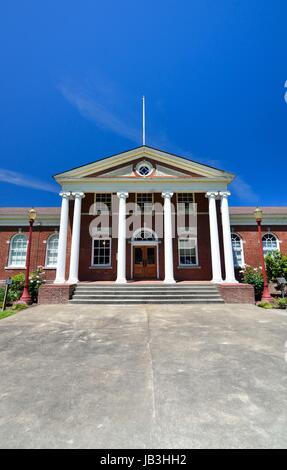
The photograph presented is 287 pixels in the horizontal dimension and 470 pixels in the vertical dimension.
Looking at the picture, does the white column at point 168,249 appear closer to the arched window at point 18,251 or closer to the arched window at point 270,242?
the arched window at point 270,242

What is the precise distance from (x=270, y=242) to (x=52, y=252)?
1700 cm

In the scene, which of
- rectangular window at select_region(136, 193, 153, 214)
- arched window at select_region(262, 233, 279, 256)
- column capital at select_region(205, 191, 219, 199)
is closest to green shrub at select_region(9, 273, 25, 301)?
rectangular window at select_region(136, 193, 153, 214)

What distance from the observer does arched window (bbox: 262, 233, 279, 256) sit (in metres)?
17.5

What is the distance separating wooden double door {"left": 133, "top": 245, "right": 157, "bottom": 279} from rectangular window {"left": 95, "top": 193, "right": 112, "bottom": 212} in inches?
139

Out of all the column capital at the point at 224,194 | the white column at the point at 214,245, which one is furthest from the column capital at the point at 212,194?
the column capital at the point at 224,194

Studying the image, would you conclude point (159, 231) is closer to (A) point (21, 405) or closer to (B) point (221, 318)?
(B) point (221, 318)

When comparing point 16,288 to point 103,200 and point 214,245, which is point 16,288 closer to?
point 103,200

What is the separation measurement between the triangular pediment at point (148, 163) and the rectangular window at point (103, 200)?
1.74 metres

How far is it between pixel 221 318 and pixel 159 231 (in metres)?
9.22

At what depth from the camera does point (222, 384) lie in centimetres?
336

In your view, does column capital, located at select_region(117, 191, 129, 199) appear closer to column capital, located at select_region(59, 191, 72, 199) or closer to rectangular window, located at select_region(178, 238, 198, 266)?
column capital, located at select_region(59, 191, 72, 199)

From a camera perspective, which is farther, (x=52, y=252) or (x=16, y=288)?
(x=52, y=252)

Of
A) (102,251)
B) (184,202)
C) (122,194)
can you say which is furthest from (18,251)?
(184,202)

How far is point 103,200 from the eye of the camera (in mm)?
16641
